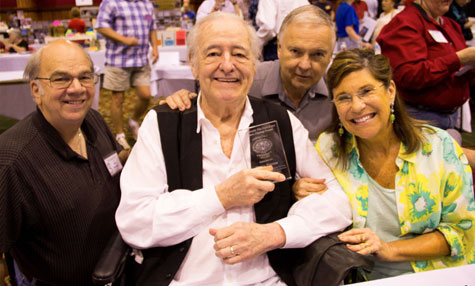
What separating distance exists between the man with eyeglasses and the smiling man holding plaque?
227 mm

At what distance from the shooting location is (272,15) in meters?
4.32

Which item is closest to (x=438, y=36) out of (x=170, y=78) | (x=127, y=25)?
(x=170, y=78)

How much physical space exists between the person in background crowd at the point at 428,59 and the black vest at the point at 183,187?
1421 mm

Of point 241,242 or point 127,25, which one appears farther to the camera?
point 127,25

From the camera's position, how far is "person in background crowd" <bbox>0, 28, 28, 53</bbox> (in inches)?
245

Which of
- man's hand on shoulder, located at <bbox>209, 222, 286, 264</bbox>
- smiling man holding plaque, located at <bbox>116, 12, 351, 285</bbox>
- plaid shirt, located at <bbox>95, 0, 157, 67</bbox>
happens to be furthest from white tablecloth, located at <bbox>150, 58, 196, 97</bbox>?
man's hand on shoulder, located at <bbox>209, 222, 286, 264</bbox>

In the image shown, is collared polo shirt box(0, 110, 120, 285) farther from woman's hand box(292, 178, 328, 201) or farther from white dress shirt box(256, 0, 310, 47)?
white dress shirt box(256, 0, 310, 47)

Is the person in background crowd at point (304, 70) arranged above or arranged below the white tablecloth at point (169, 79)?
above

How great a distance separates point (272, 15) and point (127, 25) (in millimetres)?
1802

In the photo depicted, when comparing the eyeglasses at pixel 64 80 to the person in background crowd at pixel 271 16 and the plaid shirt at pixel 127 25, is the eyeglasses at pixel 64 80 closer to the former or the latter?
the person in background crowd at pixel 271 16

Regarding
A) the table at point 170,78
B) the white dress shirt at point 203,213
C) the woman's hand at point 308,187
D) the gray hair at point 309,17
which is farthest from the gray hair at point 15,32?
the woman's hand at point 308,187

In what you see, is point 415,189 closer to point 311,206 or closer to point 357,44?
point 311,206

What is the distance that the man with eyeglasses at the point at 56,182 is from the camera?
4.87 feet

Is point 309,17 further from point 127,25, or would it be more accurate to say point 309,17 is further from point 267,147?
point 127,25
